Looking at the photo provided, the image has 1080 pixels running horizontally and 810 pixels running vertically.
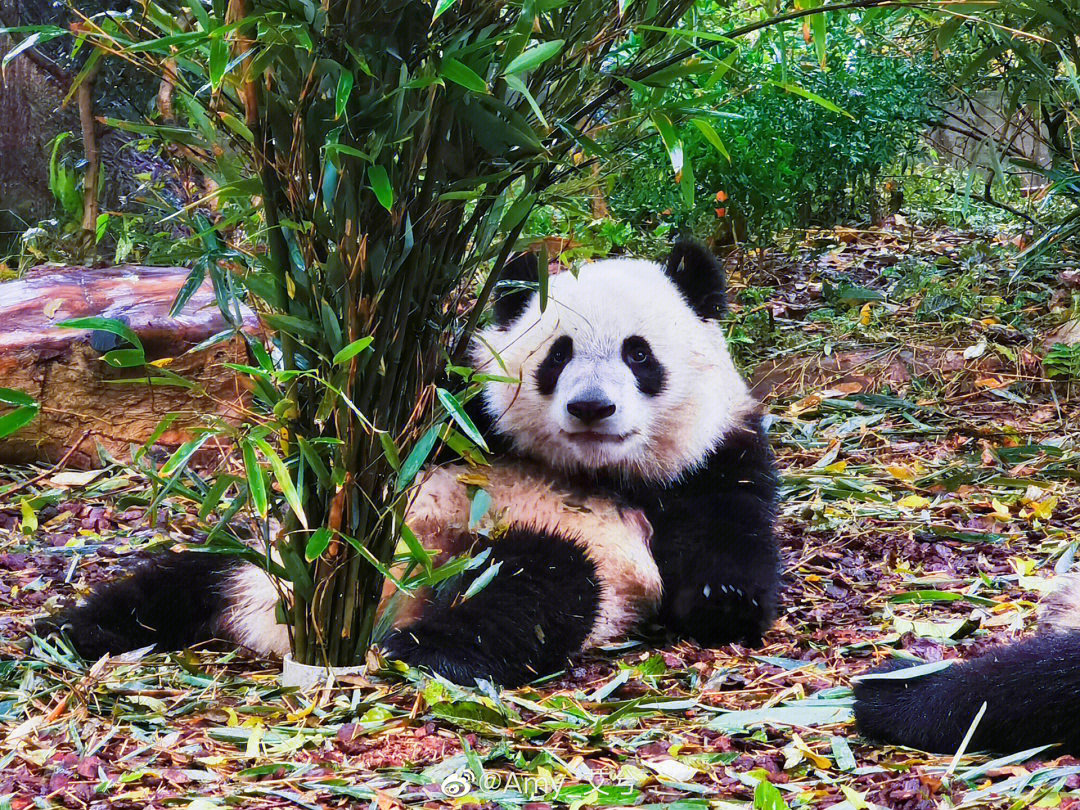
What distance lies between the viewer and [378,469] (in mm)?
2035

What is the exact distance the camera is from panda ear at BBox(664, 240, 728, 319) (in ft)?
9.61

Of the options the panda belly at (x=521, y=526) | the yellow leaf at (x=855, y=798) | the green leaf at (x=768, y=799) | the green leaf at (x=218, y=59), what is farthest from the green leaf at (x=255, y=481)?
the yellow leaf at (x=855, y=798)

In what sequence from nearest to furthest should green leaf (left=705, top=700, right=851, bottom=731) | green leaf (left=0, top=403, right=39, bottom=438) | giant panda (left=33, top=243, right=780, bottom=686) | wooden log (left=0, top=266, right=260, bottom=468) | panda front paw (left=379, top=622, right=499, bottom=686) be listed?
green leaf (left=0, top=403, right=39, bottom=438)
green leaf (left=705, top=700, right=851, bottom=731)
panda front paw (left=379, top=622, right=499, bottom=686)
giant panda (left=33, top=243, right=780, bottom=686)
wooden log (left=0, top=266, right=260, bottom=468)

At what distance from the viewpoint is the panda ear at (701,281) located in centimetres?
293

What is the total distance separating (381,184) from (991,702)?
1.19m

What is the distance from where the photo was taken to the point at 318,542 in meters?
1.89

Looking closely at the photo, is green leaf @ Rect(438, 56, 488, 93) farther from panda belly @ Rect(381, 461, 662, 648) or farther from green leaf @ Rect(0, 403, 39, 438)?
panda belly @ Rect(381, 461, 662, 648)

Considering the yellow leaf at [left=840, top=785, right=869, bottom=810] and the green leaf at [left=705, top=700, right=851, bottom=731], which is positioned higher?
the yellow leaf at [left=840, top=785, right=869, bottom=810]

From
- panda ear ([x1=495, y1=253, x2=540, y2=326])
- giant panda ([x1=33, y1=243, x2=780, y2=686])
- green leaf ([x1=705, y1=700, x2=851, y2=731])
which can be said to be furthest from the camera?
panda ear ([x1=495, y1=253, x2=540, y2=326])

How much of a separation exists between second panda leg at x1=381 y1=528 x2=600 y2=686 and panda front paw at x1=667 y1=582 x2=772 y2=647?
9.3 inches

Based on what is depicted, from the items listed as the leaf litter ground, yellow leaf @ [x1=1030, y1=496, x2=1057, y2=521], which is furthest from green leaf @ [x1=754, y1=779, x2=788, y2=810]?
yellow leaf @ [x1=1030, y1=496, x2=1057, y2=521]

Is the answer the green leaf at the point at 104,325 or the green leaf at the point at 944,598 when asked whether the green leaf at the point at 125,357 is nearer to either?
the green leaf at the point at 104,325

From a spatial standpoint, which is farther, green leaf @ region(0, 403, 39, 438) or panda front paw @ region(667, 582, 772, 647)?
panda front paw @ region(667, 582, 772, 647)

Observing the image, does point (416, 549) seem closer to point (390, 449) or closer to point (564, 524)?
point (390, 449)
